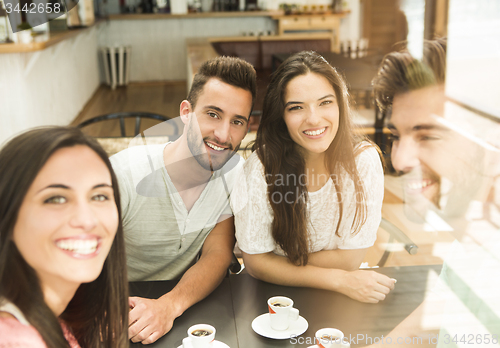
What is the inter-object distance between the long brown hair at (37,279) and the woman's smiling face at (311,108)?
10.0 inches

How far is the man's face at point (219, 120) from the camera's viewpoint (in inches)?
22.8

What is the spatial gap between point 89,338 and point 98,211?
15 centimetres

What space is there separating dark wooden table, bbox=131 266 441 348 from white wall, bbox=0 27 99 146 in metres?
0.56

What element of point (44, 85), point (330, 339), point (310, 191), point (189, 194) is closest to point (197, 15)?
point (44, 85)

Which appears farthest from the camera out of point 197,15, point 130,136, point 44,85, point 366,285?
point 197,15

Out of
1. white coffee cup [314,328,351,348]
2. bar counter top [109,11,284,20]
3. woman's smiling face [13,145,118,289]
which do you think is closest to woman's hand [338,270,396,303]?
white coffee cup [314,328,351,348]

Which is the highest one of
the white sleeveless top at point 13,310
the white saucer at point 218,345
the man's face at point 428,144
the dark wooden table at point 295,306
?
the man's face at point 428,144

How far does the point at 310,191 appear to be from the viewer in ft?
2.05

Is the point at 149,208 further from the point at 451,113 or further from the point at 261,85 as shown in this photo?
the point at 451,113

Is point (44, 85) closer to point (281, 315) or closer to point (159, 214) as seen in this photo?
point (159, 214)

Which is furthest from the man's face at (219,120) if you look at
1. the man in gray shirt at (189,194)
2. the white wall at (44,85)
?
the white wall at (44,85)

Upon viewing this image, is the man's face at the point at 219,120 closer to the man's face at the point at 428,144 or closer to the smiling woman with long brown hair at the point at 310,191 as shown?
the smiling woman with long brown hair at the point at 310,191

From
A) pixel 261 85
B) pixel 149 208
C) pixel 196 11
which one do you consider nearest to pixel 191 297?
pixel 149 208

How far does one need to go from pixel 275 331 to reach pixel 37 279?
269 mm
